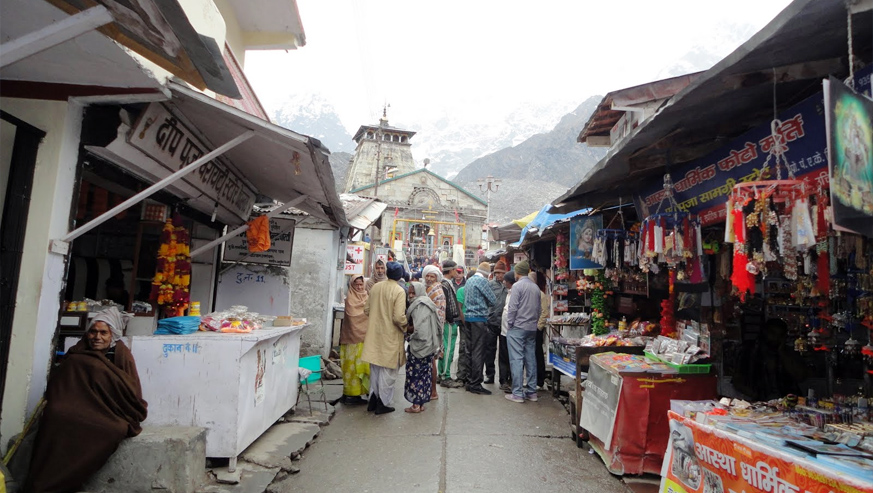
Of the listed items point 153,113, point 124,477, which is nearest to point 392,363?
point 124,477

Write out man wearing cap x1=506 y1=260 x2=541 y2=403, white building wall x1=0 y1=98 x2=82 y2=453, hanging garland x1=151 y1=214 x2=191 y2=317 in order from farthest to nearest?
man wearing cap x1=506 y1=260 x2=541 y2=403 → hanging garland x1=151 y1=214 x2=191 y2=317 → white building wall x1=0 y1=98 x2=82 y2=453

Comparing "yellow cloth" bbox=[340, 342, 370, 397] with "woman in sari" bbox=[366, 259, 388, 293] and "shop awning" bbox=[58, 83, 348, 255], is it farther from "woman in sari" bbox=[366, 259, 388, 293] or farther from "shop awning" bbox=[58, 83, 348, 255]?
"shop awning" bbox=[58, 83, 348, 255]

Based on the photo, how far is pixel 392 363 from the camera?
6285 mm

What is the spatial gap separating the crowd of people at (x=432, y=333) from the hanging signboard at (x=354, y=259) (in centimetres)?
408

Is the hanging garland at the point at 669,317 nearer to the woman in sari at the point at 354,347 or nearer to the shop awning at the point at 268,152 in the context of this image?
the woman in sari at the point at 354,347

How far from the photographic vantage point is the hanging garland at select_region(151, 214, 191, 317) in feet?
20.0

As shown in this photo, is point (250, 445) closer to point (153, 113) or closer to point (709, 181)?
point (153, 113)

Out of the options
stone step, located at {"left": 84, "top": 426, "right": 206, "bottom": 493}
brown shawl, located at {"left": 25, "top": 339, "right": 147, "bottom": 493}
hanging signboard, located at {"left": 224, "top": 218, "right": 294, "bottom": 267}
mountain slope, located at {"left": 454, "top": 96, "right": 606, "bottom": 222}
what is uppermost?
mountain slope, located at {"left": 454, "top": 96, "right": 606, "bottom": 222}

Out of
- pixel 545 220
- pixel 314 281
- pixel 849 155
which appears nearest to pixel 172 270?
pixel 314 281

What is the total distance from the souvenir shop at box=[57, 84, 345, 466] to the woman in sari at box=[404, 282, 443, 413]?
4.86ft

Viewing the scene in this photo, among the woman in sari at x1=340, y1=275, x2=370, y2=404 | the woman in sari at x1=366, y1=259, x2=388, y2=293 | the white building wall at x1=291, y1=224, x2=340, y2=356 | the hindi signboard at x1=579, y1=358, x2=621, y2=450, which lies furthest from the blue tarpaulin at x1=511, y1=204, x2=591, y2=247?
the white building wall at x1=291, y1=224, x2=340, y2=356

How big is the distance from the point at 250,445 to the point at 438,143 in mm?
155250

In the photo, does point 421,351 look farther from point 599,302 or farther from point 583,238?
point 599,302

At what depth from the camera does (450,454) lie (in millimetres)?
5008
